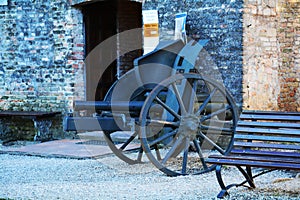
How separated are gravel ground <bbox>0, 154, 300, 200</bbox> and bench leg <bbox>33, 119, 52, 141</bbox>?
2272mm

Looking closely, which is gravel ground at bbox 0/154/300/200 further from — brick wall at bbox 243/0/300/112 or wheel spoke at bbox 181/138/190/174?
brick wall at bbox 243/0/300/112

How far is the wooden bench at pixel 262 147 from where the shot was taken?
4934 mm

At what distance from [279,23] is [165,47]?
224cm

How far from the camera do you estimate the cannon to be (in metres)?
6.33

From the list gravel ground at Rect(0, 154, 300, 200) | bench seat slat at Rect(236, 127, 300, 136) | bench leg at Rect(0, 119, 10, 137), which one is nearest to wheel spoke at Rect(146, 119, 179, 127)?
gravel ground at Rect(0, 154, 300, 200)

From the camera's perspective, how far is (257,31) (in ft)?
27.7

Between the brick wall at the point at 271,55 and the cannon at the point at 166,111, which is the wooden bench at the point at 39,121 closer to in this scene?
the cannon at the point at 166,111

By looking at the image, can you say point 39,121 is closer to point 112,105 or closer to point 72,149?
point 72,149

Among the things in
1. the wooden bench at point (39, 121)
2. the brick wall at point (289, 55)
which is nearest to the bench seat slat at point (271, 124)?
the brick wall at point (289, 55)

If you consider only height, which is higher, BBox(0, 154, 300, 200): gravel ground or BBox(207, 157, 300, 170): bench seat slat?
BBox(207, 157, 300, 170): bench seat slat

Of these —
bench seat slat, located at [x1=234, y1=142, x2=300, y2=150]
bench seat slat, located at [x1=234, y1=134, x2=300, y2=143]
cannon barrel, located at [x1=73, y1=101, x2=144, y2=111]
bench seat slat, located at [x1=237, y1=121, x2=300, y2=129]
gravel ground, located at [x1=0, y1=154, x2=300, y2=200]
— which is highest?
bench seat slat, located at [x1=237, y1=121, x2=300, y2=129]

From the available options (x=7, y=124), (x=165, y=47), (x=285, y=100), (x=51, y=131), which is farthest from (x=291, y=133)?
(x=7, y=124)

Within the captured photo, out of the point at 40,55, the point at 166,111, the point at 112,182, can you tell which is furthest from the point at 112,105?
the point at 40,55

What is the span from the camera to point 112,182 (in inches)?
242
